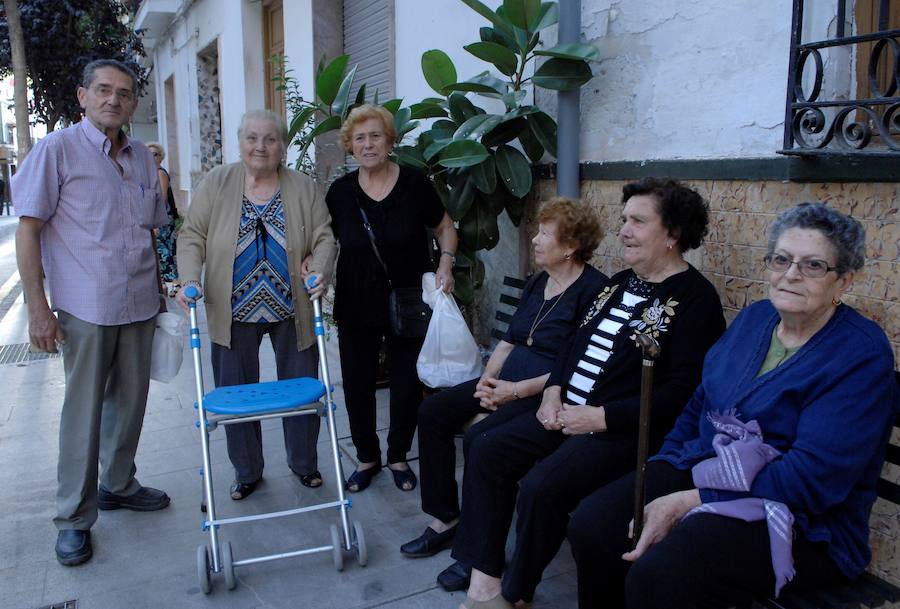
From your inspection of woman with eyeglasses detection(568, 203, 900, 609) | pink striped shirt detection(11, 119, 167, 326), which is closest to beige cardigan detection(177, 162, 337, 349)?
pink striped shirt detection(11, 119, 167, 326)

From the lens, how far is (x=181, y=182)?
16.2 metres

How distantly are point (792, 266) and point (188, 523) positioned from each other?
9.08 feet

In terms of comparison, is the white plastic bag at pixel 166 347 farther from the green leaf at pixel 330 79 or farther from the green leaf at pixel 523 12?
the green leaf at pixel 523 12

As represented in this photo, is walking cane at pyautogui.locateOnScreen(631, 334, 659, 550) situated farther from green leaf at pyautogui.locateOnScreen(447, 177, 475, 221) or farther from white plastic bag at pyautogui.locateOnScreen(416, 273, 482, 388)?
green leaf at pyautogui.locateOnScreen(447, 177, 475, 221)

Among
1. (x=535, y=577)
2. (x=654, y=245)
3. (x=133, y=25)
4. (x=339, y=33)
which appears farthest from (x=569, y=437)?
(x=133, y=25)

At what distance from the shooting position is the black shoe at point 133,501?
11.3 feet

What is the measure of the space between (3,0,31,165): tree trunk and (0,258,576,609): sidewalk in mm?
5794

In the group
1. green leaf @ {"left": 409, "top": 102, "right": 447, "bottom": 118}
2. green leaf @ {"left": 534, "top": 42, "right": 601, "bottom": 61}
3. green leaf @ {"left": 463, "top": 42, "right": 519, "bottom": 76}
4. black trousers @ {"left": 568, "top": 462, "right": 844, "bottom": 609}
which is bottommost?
black trousers @ {"left": 568, "top": 462, "right": 844, "bottom": 609}

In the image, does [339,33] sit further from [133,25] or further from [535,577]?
[133,25]

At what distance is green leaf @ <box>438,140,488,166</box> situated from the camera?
11.6ft

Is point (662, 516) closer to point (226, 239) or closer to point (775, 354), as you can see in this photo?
point (775, 354)

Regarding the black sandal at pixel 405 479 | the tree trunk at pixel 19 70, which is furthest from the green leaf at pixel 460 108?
the tree trunk at pixel 19 70

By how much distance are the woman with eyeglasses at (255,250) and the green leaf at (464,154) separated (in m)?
0.65

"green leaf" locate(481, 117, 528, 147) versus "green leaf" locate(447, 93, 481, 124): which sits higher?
"green leaf" locate(447, 93, 481, 124)
